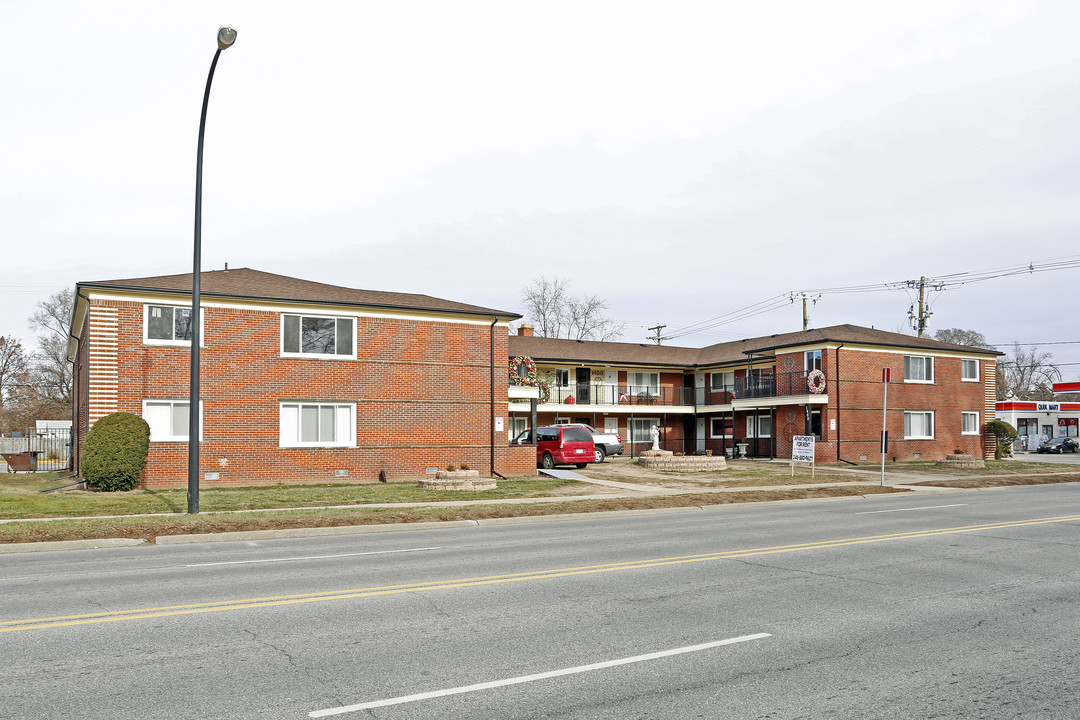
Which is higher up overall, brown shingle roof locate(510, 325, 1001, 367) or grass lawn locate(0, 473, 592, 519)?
brown shingle roof locate(510, 325, 1001, 367)

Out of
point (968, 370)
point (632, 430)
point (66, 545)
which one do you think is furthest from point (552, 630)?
point (968, 370)

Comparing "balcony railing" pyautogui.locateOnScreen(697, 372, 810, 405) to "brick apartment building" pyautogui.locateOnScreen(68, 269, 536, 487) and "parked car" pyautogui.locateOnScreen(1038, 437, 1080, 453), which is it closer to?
"brick apartment building" pyautogui.locateOnScreen(68, 269, 536, 487)

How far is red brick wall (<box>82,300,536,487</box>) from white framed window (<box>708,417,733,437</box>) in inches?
857

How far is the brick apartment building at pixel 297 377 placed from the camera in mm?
23734

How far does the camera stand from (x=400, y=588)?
362 inches

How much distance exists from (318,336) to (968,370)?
34.0 m

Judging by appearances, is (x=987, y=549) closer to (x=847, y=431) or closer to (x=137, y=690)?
(x=137, y=690)

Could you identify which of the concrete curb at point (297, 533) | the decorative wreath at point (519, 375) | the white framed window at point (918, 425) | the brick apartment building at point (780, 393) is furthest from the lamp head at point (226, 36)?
the white framed window at point (918, 425)

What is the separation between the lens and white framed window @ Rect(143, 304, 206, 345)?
24.0 m

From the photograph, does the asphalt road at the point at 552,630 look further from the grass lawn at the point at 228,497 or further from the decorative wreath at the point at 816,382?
the decorative wreath at the point at 816,382

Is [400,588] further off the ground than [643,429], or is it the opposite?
[643,429]

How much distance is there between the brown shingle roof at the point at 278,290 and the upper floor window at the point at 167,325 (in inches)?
25.6

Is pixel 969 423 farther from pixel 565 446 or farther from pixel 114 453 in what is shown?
pixel 114 453

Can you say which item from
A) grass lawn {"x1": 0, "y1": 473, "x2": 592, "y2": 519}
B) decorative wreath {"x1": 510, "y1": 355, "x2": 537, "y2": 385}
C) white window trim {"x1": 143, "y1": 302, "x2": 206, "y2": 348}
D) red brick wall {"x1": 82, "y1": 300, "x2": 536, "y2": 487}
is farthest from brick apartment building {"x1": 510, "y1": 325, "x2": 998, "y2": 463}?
white window trim {"x1": 143, "y1": 302, "x2": 206, "y2": 348}
